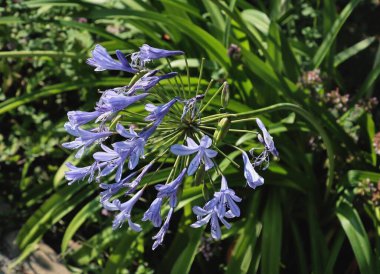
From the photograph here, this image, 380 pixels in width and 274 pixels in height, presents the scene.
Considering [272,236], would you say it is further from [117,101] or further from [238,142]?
[117,101]

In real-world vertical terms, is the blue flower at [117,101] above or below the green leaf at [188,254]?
above

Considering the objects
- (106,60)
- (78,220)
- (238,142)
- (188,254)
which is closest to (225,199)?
(106,60)

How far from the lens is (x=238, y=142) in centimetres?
262

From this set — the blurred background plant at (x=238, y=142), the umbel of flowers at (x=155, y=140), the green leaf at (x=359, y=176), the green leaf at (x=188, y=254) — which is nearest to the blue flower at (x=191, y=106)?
the umbel of flowers at (x=155, y=140)

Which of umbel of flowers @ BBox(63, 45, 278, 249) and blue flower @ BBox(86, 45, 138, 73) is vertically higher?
blue flower @ BBox(86, 45, 138, 73)

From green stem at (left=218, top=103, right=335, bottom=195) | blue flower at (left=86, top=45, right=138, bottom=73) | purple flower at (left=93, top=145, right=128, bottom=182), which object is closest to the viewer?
purple flower at (left=93, top=145, right=128, bottom=182)

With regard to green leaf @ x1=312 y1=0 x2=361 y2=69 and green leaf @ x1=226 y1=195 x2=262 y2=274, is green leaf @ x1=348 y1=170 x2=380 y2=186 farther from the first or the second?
green leaf @ x1=312 y1=0 x2=361 y2=69

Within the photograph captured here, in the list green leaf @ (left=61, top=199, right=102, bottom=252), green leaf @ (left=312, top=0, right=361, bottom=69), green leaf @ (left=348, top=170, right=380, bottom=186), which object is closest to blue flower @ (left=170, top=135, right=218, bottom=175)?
green leaf @ (left=348, top=170, right=380, bottom=186)

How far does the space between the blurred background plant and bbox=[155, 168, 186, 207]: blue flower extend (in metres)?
0.89

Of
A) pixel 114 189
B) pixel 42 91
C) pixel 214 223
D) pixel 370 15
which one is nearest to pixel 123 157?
pixel 114 189

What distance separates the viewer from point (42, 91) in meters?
3.21

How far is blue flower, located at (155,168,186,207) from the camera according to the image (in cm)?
161

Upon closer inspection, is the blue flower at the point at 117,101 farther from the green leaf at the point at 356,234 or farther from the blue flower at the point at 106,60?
the green leaf at the point at 356,234

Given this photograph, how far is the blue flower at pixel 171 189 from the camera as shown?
1608 mm
